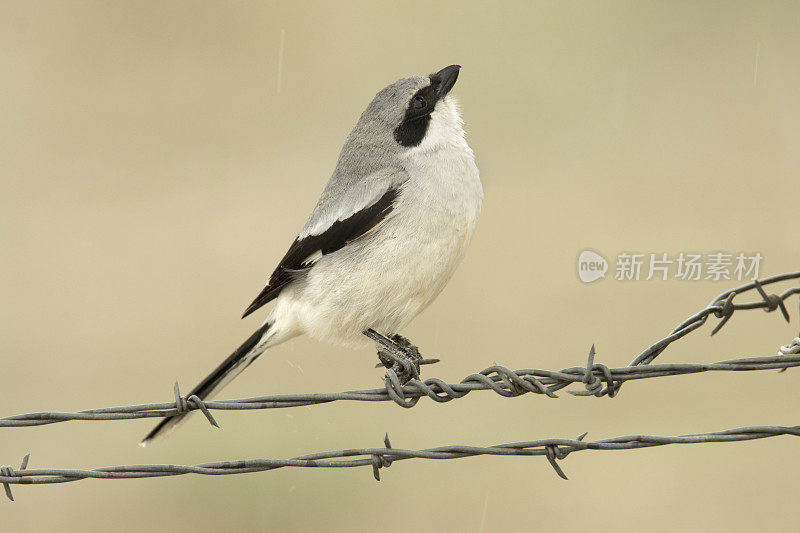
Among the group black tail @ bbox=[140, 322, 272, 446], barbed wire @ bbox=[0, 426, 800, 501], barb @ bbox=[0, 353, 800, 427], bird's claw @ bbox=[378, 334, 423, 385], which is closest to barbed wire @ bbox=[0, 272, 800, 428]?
barb @ bbox=[0, 353, 800, 427]

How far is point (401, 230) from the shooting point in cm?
394

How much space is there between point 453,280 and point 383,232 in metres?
5.57

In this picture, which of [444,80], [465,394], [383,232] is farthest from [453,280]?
[465,394]

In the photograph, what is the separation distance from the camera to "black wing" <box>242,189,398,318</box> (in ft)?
13.2

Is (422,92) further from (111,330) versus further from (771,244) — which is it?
(771,244)

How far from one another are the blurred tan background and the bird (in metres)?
3.24

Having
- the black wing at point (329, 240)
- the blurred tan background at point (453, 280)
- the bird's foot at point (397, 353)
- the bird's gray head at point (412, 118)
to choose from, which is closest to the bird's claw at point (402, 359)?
the bird's foot at point (397, 353)

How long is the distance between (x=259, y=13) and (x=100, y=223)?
15.9 feet

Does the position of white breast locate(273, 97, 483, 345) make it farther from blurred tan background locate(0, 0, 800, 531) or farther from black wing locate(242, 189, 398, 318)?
blurred tan background locate(0, 0, 800, 531)

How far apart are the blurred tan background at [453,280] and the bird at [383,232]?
3237 mm

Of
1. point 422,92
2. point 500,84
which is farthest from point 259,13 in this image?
point 422,92

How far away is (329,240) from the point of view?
4133 mm

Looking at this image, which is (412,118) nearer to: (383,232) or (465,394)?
(383,232)

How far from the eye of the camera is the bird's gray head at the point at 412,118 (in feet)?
13.9
